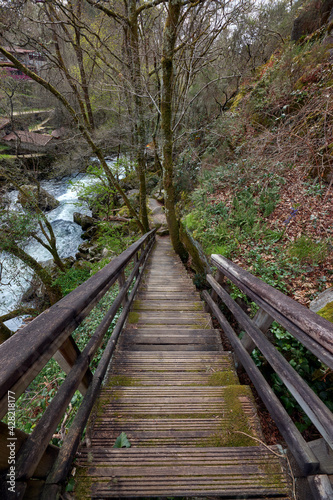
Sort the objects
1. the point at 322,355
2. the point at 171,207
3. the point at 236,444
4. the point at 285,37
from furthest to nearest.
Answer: the point at 285,37 < the point at 171,207 < the point at 236,444 < the point at 322,355

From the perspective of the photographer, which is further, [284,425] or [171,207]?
[171,207]

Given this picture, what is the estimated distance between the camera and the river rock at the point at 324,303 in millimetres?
2376

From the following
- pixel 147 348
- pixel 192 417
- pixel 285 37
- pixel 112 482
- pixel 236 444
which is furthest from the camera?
pixel 285 37

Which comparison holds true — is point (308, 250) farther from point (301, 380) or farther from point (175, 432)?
point (175, 432)

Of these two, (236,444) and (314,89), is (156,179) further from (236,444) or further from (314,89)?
(236,444)

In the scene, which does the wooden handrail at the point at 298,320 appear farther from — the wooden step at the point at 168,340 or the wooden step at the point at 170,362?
the wooden step at the point at 168,340

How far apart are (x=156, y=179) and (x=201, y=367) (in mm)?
17357

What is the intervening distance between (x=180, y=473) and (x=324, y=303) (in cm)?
254

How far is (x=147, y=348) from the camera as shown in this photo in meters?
2.52

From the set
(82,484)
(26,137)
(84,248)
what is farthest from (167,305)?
(26,137)

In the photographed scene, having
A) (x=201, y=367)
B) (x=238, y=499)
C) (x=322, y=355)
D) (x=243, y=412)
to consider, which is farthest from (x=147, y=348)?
(x=322, y=355)

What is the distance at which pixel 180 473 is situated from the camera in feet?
3.86

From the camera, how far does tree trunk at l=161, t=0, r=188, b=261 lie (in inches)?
191

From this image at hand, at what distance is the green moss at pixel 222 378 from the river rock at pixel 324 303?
135 cm
